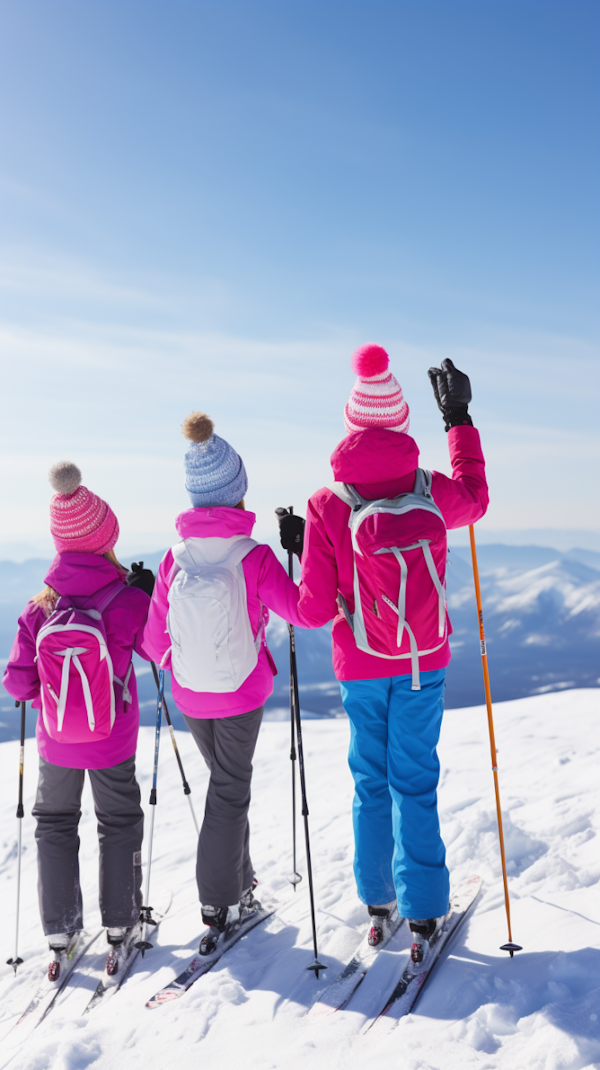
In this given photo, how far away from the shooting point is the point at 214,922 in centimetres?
392

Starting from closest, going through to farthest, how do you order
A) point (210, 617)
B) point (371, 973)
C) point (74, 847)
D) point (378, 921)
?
point (371, 973) < point (378, 921) < point (210, 617) < point (74, 847)

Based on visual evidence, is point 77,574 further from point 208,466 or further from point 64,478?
point 208,466

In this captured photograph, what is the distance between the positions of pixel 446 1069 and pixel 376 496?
239 cm

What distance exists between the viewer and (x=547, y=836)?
459 cm

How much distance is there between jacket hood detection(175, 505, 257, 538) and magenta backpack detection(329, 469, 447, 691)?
0.78 metres

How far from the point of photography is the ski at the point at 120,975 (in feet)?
12.0

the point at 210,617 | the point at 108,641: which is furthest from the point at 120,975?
the point at 210,617

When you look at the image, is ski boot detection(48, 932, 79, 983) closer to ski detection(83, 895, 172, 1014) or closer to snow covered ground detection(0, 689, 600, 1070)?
snow covered ground detection(0, 689, 600, 1070)

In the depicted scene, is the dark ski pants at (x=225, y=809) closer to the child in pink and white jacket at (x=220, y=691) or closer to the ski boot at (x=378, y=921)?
the child in pink and white jacket at (x=220, y=691)

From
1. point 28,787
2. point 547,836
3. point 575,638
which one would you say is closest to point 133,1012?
point 547,836

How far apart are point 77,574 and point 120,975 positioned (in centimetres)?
231

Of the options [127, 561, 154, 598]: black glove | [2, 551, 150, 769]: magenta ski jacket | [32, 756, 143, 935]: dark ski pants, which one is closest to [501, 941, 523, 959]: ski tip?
[32, 756, 143, 935]: dark ski pants

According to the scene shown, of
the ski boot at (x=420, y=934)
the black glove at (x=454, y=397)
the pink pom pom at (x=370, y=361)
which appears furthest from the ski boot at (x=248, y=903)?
the pink pom pom at (x=370, y=361)

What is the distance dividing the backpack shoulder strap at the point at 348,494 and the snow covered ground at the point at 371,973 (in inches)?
89.1
